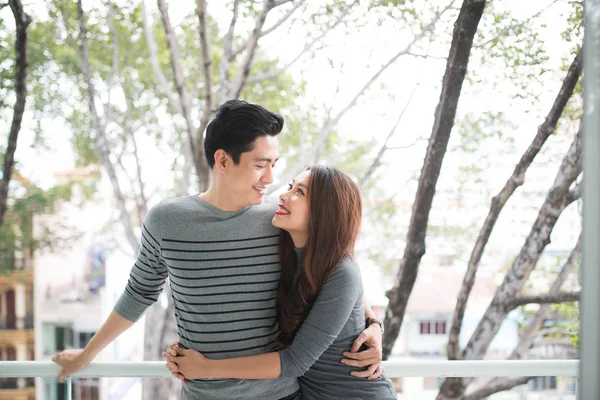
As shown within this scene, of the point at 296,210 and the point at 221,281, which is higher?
the point at 296,210

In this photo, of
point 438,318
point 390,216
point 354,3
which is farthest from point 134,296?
point 438,318

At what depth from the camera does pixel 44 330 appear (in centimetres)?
342

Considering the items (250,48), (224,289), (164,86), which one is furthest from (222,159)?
(164,86)

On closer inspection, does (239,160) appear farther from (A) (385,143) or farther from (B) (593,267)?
(A) (385,143)

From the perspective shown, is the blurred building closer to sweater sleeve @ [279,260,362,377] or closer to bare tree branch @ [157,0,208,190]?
bare tree branch @ [157,0,208,190]

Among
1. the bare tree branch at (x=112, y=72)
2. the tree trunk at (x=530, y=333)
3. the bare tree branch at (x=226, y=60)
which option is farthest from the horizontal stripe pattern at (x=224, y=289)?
the bare tree branch at (x=112, y=72)

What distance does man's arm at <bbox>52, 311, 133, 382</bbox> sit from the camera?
1409 mm

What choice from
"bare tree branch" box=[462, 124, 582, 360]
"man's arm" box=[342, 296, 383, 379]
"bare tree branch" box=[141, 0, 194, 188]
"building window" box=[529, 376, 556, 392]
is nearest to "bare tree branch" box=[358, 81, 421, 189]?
"bare tree branch" box=[462, 124, 582, 360]

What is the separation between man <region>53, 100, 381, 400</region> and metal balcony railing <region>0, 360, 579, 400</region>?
170mm

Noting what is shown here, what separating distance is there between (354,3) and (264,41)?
0.59m

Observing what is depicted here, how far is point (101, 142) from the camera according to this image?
3340 millimetres

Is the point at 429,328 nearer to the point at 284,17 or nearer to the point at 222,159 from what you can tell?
the point at 284,17

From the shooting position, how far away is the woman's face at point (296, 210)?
1.27 m

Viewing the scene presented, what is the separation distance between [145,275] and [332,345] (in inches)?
19.7
